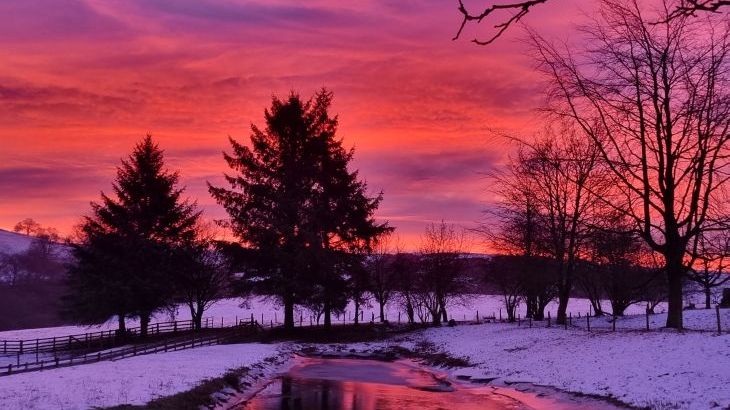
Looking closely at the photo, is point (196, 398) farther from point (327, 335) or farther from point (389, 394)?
point (327, 335)

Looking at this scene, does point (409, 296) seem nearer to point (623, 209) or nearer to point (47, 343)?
point (47, 343)

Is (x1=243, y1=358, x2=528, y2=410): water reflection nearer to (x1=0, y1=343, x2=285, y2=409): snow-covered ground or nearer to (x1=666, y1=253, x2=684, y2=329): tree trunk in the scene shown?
(x1=0, y1=343, x2=285, y2=409): snow-covered ground

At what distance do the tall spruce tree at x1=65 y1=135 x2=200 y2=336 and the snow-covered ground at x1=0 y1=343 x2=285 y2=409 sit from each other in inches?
752

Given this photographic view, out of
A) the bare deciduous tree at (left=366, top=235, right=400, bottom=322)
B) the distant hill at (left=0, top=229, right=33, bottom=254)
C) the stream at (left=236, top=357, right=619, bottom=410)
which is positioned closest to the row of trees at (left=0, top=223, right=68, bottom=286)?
the distant hill at (left=0, top=229, right=33, bottom=254)

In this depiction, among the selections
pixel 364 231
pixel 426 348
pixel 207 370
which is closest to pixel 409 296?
pixel 364 231

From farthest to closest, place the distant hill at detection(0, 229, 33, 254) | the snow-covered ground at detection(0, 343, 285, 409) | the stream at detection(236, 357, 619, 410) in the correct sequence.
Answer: the distant hill at detection(0, 229, 33, 254) < the stream at detection(236, 357, 619, 410) < the snow-covered ground at detection(0, 343, 285, 409)

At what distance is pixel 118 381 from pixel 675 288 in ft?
81.4

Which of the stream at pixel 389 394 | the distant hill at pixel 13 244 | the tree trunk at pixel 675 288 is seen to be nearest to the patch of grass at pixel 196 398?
the stream at pixel 389 394

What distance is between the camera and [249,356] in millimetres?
34031

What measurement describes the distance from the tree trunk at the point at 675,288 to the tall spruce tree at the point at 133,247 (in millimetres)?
37672

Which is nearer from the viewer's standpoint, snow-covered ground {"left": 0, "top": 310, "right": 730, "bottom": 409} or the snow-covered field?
snow-covered ground {"left": 0, "top": 310, "right": 730, "bottom": 409}

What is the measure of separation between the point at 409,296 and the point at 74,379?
167 ft

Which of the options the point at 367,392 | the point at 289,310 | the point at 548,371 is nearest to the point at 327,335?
the point at 289,310

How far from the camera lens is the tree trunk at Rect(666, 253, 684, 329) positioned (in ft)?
97.7
